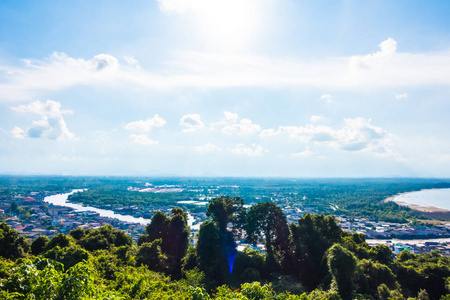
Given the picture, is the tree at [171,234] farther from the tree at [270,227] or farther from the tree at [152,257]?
the tree at [270,227]

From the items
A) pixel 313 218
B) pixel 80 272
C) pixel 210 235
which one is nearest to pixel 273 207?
pixel 313 218

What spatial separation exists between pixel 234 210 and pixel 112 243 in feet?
35.6

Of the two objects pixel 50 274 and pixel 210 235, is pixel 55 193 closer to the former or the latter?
pixel 210 235

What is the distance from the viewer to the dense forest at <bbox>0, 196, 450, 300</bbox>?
48.1 ft

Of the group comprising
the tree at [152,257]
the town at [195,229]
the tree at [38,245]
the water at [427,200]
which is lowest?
the water at [427,200]

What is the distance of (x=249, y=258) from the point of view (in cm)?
1994

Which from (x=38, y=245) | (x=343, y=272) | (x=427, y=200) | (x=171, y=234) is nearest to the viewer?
(x=343, y=272)

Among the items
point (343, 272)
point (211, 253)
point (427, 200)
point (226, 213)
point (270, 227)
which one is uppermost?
point (226, 213)

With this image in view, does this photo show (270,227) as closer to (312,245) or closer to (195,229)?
(312,245)

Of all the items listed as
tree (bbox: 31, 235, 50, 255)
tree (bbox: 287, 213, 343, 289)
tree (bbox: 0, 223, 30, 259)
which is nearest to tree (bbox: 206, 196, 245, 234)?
tree (bbox: 287, 213, 343, 289)

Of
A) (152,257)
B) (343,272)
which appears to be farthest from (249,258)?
(152,257)

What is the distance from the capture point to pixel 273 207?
22031mm

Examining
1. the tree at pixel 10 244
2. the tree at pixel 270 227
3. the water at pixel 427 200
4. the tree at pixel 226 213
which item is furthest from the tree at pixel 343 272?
the water at pixel 427 200

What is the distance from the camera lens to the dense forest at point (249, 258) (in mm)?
14656
